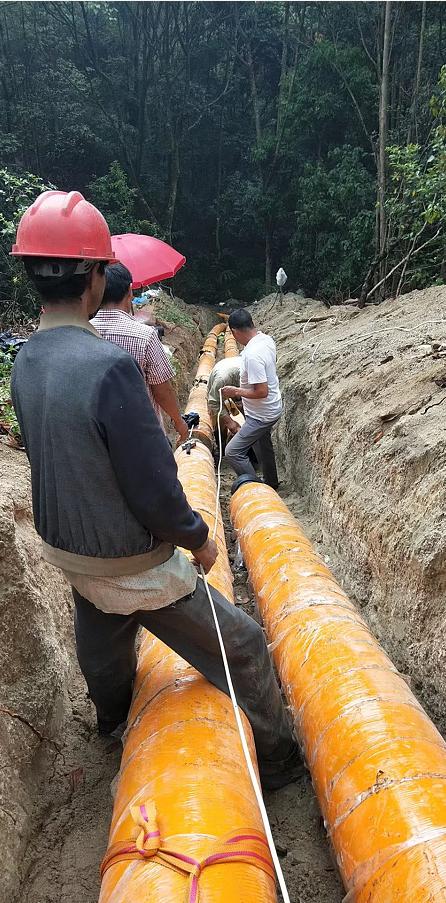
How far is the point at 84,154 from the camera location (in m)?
19.5

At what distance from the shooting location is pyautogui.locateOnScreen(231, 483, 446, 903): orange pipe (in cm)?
136

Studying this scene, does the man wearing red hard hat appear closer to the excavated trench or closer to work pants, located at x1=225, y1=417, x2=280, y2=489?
the excavated trench

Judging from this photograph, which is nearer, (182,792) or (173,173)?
(182,792)

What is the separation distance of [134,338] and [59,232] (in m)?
1.40

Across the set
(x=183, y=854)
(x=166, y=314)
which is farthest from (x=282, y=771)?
(x=166, y=314)

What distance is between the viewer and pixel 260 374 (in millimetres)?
4758

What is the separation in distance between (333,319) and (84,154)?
1529 centimetres

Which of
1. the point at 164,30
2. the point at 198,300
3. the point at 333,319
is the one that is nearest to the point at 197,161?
the point at 164,30

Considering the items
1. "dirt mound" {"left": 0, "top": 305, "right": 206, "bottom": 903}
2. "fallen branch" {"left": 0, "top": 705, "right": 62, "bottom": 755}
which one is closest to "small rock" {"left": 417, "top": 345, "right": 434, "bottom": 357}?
"dirt mound" {"left": 0, "top": 305, "right": 206, "bottom": 903}

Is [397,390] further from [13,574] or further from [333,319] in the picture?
[333,319]

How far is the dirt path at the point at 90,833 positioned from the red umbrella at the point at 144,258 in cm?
411

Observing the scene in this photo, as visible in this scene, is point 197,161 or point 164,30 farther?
point 197,161

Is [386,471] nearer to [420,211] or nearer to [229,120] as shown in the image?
[420,211]

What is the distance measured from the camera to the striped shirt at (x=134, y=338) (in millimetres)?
2811
